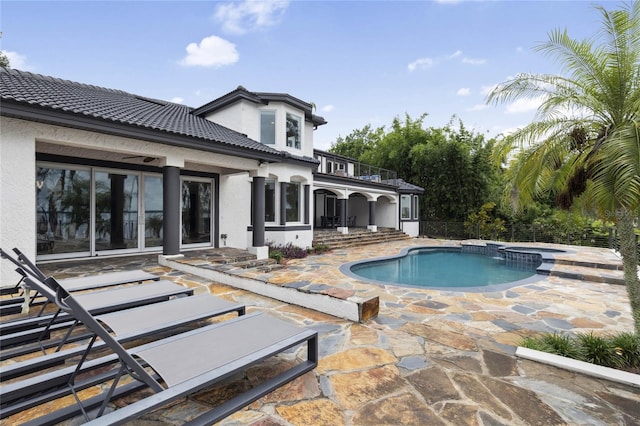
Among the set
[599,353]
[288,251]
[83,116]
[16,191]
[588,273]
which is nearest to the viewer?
[599,353]

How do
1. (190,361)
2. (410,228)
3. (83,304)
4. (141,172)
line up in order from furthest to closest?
(410,228), (141,172), (83,304), (190,361)

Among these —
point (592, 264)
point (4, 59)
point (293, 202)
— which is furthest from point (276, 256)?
point (4, 59)

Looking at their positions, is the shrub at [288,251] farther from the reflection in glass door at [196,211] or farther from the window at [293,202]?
the reflection in glass door at [196,211]

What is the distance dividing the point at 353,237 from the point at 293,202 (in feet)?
17.7

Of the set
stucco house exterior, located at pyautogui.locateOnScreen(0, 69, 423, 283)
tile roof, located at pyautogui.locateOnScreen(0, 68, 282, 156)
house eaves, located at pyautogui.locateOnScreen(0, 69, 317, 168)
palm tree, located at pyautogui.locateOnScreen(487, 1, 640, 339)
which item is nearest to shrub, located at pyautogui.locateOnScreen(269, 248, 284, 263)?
stucco house exterior, located at pyautogui.locateOnScreen(0, 69, 423, 283)

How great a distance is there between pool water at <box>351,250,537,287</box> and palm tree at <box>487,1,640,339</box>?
4.89m

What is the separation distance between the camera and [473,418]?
236 centimetres

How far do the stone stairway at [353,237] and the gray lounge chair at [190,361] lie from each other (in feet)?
36.0

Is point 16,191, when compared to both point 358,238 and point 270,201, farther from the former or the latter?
point 358,238

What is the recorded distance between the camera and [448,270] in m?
11.4

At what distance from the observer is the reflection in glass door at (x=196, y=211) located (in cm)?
1072

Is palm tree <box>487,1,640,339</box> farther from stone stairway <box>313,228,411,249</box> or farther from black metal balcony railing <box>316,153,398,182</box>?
black metal balcony railing <box>316,153,398,182</box>

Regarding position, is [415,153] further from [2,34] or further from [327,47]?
[2,34]

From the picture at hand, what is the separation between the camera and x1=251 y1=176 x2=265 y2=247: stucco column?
33.0ft
